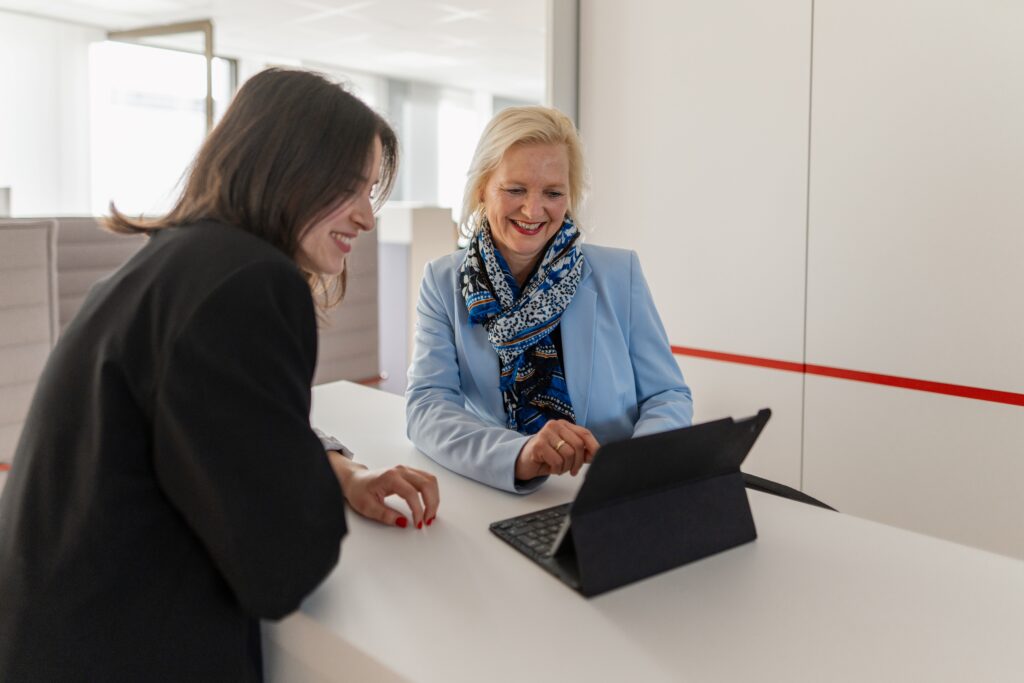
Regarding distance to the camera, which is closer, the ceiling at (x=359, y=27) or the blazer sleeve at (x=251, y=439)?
the blazer sleeve at (x=251, y=439)

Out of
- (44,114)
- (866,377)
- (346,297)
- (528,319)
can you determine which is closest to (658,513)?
(528,319)

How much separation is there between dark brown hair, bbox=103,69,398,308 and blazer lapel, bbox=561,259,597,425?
0.84 meters

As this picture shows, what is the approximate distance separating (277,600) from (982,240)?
194cm

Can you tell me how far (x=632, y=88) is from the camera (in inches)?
114

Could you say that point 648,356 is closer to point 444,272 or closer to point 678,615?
point 444,272

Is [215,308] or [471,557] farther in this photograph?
[471,557]

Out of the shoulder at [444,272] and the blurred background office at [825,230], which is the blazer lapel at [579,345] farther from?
the blurred background office at [825,230]

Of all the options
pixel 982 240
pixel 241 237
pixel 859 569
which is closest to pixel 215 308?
pixel 241 237

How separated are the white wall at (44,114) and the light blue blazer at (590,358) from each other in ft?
28.3

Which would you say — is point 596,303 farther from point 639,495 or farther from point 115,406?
point 115,406

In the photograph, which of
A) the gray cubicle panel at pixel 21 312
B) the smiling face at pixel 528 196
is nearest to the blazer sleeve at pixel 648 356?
the smiling face at pixel 528 196

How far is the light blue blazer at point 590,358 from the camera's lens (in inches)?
66.6

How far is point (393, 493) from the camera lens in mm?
1221

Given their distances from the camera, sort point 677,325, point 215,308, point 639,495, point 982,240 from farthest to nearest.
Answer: point 677,325 < point 982,240 < point 639,495 < point 215,308
